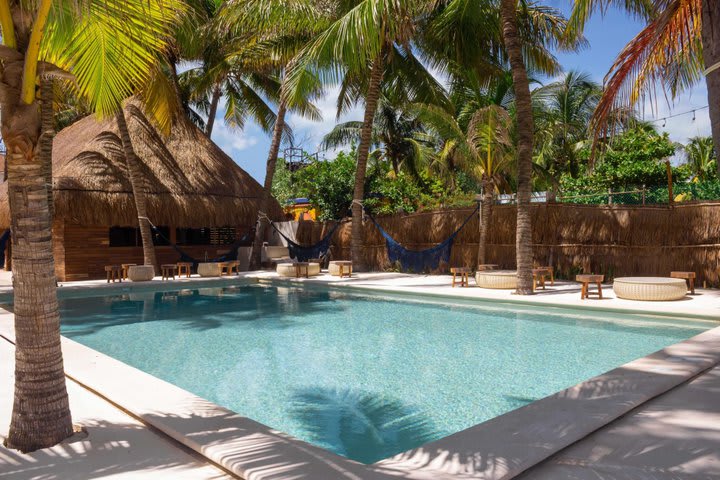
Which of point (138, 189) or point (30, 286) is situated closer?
point (30, 286)

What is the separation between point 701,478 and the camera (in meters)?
1.83

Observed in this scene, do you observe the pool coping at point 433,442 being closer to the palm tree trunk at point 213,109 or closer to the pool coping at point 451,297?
the pool coping at point 451,297

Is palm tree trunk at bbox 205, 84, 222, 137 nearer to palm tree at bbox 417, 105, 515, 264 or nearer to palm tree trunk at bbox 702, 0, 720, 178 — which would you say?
palm tree at bbox 417, 105, 515, 264

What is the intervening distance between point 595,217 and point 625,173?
514 centimetres

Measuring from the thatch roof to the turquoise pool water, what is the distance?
3914mm

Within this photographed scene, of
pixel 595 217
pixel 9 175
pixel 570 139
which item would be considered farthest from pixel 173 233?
pixel 570 139

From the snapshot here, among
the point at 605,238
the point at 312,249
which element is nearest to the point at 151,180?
the point at 312,249

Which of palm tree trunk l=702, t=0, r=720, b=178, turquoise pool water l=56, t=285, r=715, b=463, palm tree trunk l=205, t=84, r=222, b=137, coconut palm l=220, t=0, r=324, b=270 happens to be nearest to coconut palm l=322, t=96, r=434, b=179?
palm tree trunk l=205, t=84, r=222, b=137

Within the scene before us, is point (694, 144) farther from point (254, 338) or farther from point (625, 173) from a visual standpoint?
point (254, 338)

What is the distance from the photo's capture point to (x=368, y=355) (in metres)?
4.61

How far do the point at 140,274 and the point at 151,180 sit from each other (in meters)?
3.09

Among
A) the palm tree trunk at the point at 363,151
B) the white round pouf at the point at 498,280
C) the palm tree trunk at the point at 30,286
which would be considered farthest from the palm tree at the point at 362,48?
the palm tree trunk at the point at 30,286

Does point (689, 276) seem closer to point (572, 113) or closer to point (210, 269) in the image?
point (210, 269)

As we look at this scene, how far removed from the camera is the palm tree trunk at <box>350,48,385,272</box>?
9922 mm
